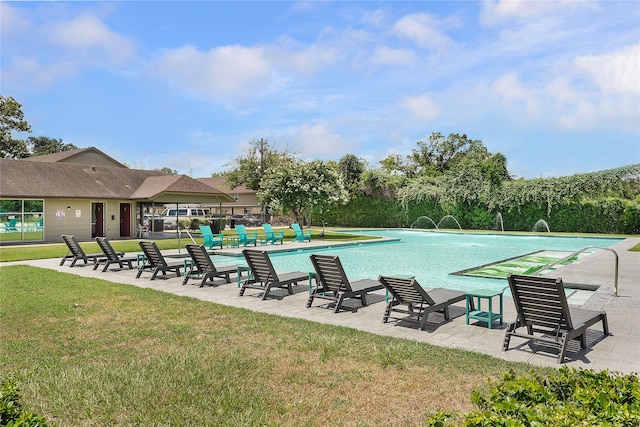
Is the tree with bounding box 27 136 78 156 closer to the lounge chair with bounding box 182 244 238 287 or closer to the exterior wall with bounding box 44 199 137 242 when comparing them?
the exterior wall with bounding box 44 199 137 242

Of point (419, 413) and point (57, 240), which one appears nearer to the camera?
point (419, 413)

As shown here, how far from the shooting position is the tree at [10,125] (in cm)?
4109

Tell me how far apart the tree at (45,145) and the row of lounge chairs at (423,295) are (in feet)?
220

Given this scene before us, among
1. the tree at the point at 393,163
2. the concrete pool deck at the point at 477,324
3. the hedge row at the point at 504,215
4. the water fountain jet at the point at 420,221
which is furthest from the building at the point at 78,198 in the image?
the tree at the point at 393,163

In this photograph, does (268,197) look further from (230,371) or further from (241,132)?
(241,132)

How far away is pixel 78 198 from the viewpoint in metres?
24.9

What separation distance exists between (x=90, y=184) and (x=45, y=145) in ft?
173

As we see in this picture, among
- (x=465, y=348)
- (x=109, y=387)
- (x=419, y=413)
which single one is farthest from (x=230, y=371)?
(x=465, y=348)

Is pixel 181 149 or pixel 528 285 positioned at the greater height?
pixel 181 149

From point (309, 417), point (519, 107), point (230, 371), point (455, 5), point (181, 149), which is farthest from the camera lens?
point (181, 149)

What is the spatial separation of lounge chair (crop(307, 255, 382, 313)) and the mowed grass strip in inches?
47.2

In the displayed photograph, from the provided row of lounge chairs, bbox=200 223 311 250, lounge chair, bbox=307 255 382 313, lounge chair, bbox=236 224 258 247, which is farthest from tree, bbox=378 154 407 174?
lounge chair, bbox=307 255 382 313

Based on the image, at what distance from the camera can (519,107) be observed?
2150cm

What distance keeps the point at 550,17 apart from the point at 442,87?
10.1 meters
